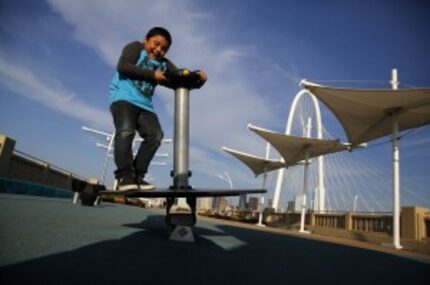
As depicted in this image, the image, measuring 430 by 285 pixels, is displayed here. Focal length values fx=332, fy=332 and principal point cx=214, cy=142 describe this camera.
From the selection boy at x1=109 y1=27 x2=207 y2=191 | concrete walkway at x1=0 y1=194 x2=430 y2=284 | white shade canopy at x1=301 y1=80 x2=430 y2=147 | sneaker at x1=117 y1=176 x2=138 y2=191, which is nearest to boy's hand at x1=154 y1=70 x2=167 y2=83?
boy at x1=109 y1=27 x2=207 y2=191

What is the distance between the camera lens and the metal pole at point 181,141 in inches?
84.4

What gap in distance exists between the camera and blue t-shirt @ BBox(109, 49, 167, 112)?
2.32m

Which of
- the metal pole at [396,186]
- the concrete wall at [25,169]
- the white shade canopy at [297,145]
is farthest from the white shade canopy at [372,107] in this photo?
the concrete wall at [25,169]

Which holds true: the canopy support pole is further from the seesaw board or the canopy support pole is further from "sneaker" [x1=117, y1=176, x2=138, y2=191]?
"sneaker" [x1=117, y1=176, x2=138, y2=191]

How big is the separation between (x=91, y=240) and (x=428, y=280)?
1619mm

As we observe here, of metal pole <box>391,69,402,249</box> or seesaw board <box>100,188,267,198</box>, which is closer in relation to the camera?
seesaw board <box>100,188,267,198</box>

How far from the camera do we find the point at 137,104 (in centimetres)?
233

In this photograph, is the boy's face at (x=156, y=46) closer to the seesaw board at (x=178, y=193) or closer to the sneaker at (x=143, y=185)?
the sneaker at (x=143, y=185)

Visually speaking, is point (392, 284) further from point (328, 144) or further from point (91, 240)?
point (328, 144)

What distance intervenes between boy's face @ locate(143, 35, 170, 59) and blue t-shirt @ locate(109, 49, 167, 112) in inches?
1.7

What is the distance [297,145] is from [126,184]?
792 inches

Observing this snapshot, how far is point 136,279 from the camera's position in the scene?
0.96m

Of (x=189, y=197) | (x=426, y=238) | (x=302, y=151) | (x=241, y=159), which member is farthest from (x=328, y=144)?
(x=189, y=197)

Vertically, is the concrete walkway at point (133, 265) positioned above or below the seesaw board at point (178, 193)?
below
